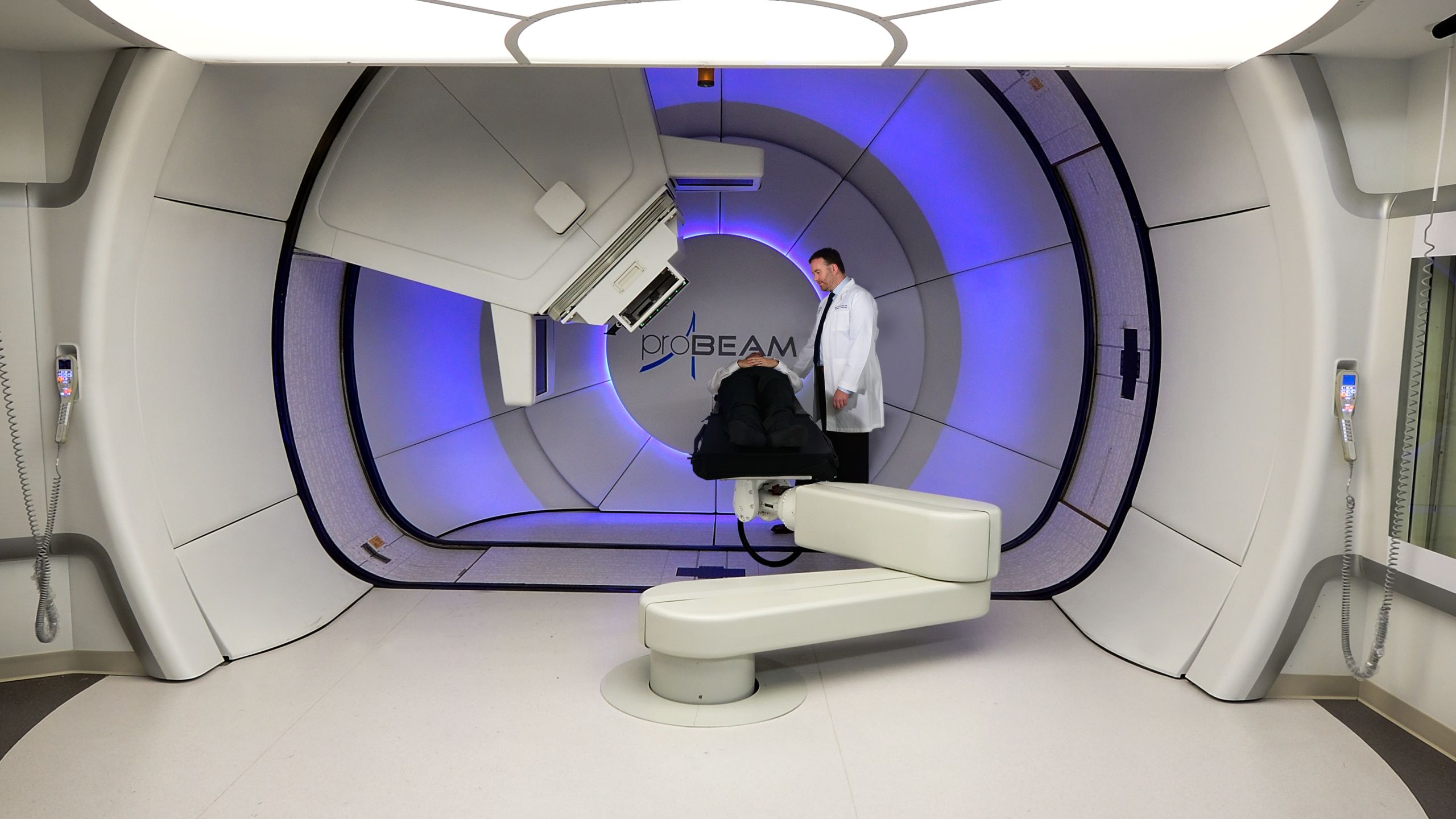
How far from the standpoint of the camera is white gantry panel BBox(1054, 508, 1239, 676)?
2.91m

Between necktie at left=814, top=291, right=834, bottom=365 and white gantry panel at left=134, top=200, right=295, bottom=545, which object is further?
necktie at left=814, top=291, right=834, bottom=365

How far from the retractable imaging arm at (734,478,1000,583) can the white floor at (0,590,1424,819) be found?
37 centimetres

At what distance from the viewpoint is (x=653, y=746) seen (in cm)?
242

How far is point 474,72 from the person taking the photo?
3.36 metres

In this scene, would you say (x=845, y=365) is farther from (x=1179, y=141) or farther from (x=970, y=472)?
(x=1179, y=141)

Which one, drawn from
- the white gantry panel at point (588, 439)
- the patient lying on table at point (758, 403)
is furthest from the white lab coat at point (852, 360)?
the white gantry panel at point (588, 439)

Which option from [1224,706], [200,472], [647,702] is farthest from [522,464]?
[1224,706]

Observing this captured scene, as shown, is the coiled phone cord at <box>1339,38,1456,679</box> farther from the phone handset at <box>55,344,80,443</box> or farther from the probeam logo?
the phone handset at <box>55,344,80,443</box>

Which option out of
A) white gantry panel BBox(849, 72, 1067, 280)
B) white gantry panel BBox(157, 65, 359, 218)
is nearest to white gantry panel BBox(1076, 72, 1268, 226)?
white gantry panel BBox(849, 72, 1067, 280)

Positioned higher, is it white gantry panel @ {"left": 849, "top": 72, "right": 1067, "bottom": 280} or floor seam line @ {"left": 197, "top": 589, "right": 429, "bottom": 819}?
white gantry panel @ {"left": 849, "top": 72, "right": 1067, "bottom": 280}

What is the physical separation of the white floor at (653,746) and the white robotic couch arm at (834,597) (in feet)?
0.65

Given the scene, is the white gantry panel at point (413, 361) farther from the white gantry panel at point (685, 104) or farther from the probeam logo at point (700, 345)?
the white gantry panel at point (685, 104)

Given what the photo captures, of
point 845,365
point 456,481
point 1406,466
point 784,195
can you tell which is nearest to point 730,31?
point 1406,466

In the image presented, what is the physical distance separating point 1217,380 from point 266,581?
3411 mm
